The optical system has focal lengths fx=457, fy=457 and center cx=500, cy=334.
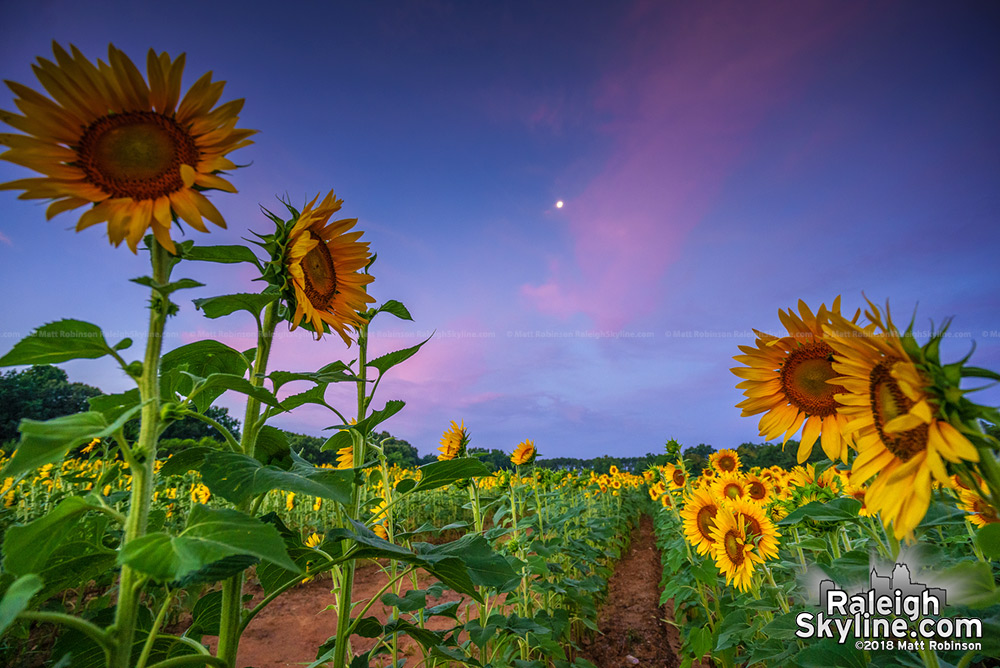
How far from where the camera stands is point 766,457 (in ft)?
35.8

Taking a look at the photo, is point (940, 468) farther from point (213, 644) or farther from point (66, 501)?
point (213, 644)

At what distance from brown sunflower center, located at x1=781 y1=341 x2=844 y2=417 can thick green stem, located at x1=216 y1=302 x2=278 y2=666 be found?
1685mm

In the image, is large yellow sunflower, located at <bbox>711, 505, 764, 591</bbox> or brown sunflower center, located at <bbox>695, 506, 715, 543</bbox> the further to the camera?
brown sunflower center, located at <bbox>695, 506, 715, 543</bbox>

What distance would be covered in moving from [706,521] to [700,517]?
0.08 m

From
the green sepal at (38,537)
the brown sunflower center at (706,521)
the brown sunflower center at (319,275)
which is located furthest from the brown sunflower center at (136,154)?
the brown sunflower center at (706,521)

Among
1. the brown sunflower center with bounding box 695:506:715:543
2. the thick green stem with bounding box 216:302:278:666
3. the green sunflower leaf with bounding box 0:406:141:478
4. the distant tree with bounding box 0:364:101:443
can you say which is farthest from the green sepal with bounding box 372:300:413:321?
the distant tree with bounding box 0:364:101:443

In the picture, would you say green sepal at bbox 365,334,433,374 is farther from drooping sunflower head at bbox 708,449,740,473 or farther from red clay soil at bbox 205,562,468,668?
drooping sunflower head at bbox 708,449,740,473

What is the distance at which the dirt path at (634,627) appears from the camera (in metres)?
4.10

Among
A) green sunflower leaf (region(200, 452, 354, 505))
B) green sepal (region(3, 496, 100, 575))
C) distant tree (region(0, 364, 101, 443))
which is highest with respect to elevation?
distant tree (region(0, 364, 101, 443))

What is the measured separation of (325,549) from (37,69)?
124 cm

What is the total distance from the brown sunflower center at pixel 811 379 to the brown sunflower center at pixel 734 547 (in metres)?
1.64

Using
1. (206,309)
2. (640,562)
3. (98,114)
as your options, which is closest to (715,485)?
(206,309)

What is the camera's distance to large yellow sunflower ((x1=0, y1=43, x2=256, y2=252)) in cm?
91

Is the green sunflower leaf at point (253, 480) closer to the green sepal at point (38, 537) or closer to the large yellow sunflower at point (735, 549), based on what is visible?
the green sepal at point (38, 537)
